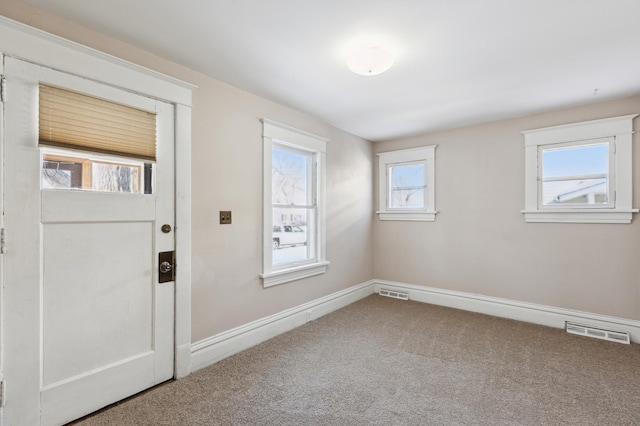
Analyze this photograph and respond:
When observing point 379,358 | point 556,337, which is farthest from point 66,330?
point 556,337

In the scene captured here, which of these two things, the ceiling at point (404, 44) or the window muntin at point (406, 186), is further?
the window muntin at point (406, 186)

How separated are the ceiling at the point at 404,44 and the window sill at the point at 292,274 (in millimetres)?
1802

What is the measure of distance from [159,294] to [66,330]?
1.79 feet

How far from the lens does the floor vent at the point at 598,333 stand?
2.96 meters

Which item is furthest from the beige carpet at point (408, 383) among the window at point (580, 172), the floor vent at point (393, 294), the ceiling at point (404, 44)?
the ceiling at point (404, 44)

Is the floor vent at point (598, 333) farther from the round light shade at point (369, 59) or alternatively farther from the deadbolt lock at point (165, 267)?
the deadbolt lock at point (165, 267)

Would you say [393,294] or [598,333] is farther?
[393,294]

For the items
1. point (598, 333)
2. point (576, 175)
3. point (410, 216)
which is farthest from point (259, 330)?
point (576, 175)

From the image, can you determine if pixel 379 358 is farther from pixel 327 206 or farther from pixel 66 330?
pixel 66 330

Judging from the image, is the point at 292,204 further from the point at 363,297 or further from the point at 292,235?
the point at 363,297

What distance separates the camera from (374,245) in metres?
4.80

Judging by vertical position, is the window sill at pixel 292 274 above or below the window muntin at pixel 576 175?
below

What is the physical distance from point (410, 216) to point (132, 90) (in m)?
3.64

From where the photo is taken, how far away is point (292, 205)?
3.48 m
